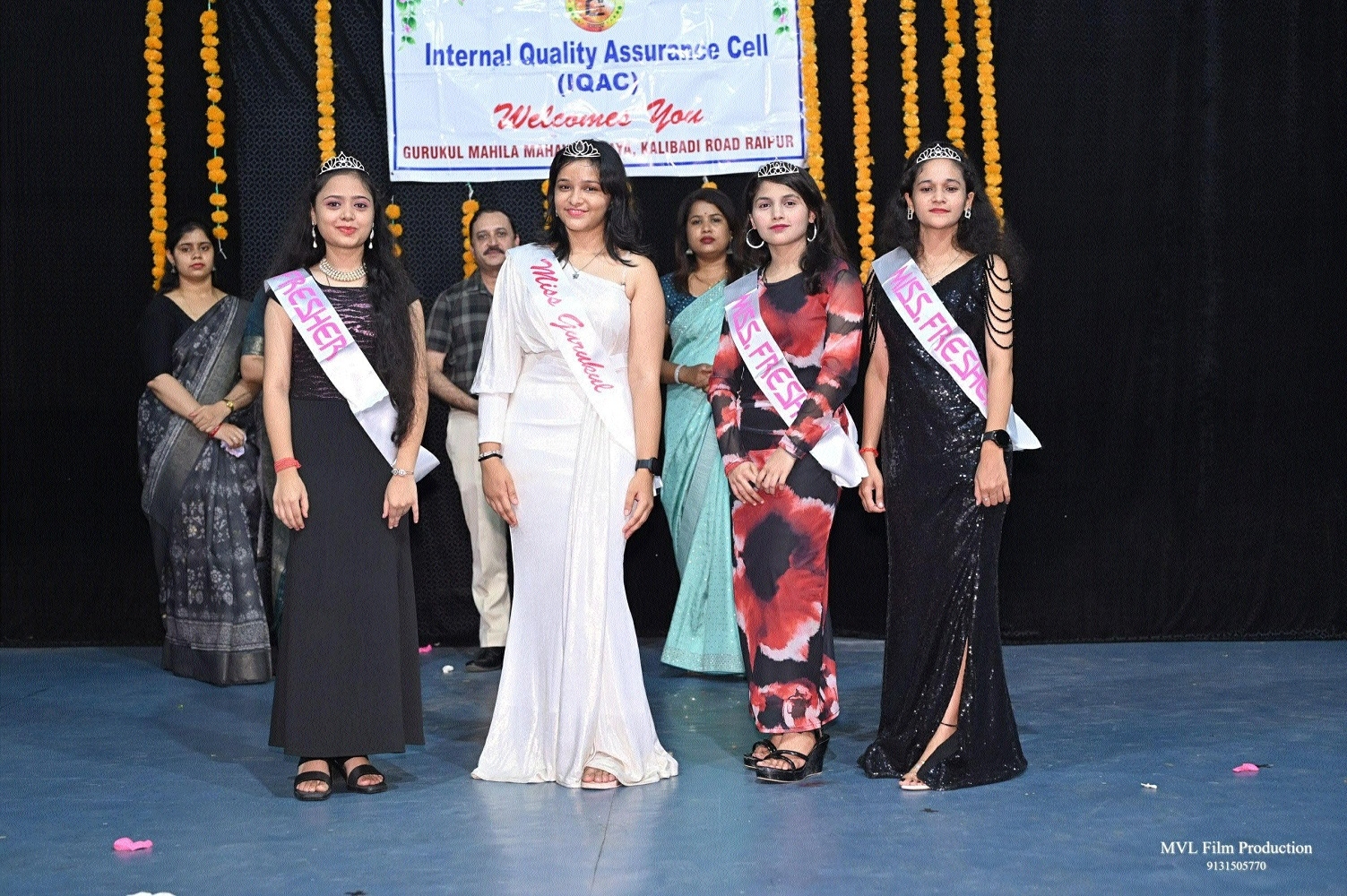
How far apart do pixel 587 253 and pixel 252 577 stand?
2125mm

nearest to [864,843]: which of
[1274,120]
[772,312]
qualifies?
[772,312]

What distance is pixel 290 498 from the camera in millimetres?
3379

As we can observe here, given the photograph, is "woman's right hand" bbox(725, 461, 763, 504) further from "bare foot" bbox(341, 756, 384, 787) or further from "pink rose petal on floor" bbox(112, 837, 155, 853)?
"pink rose petal on floor" bbox(112, 837, 155, 853)

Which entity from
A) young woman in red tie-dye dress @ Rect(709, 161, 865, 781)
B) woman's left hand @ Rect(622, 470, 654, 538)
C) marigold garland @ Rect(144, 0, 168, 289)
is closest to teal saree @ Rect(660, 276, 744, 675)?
young woman in red tie-dye dress @ Rect(709, 161, 865, 781)

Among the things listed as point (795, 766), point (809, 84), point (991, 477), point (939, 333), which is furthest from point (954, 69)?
point (795, 766)

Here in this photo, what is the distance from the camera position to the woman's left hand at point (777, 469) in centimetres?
351

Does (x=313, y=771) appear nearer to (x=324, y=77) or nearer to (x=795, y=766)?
(x=795, y=766)

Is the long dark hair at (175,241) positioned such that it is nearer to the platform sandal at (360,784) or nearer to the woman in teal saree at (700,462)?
the woman in teal saree at (700,462)

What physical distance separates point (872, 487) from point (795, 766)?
2.23 ft

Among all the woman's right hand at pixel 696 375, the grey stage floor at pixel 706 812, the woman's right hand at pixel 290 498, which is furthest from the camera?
the woman's right hand at pixel 696 375

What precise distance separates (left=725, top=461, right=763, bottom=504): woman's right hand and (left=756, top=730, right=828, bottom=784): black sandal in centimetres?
58

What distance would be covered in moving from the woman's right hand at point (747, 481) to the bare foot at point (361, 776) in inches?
41.6

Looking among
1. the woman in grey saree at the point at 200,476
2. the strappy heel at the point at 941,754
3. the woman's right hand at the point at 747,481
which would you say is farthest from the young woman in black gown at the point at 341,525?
the woman in grey saree at the point at 200,476

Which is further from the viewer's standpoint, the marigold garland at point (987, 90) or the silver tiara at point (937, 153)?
the marigold garland at point (987, 90)
